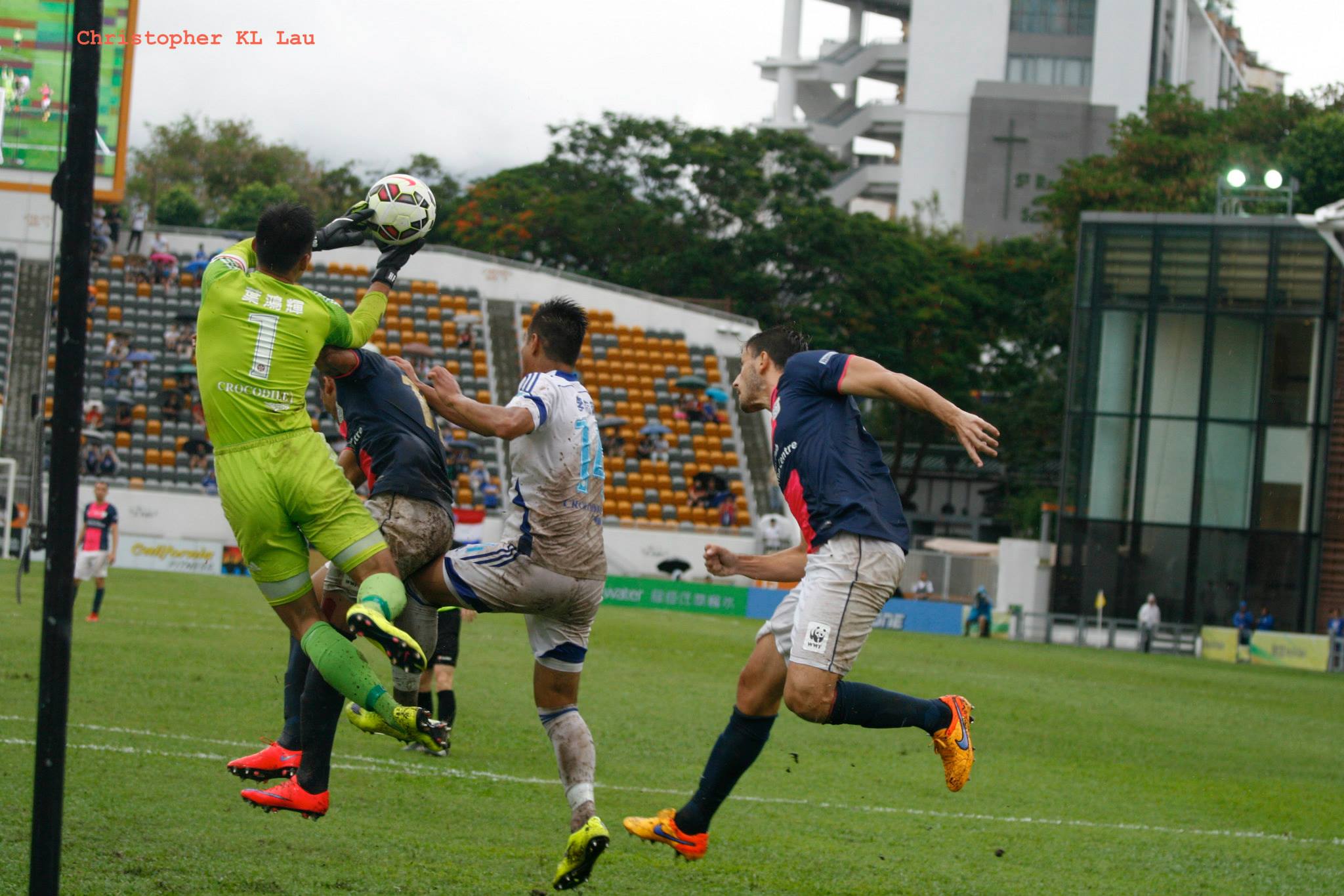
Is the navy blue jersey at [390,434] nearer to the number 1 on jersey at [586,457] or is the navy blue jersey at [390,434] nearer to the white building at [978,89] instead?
the number 1 on jersey at [586,457]

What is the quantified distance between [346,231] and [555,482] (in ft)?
4.97

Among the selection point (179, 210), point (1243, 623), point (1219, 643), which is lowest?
point (1219, 643)

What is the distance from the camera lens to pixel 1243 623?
34.2 m

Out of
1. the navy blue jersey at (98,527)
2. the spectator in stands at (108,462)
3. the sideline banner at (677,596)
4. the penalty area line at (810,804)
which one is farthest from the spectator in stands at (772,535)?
the penalty area line at (810,804)

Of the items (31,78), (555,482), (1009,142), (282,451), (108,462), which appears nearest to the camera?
(282,451)

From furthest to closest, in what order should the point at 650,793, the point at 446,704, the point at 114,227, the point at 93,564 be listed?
the point at 114,227, the point at 93,564, the point at 446,704, the point at 650,793

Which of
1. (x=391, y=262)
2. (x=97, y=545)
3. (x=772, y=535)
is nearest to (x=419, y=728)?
(x=391, y=262)

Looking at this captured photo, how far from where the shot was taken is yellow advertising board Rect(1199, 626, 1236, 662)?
33.3 meters

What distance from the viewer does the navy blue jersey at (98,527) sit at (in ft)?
63.3

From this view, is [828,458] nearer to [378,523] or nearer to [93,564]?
[378,523]

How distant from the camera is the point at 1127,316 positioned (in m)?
36.5

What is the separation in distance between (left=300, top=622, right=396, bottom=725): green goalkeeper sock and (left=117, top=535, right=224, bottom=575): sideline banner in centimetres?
2818

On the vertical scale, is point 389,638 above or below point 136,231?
below

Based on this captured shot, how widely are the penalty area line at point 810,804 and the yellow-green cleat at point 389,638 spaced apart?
4.10 m
